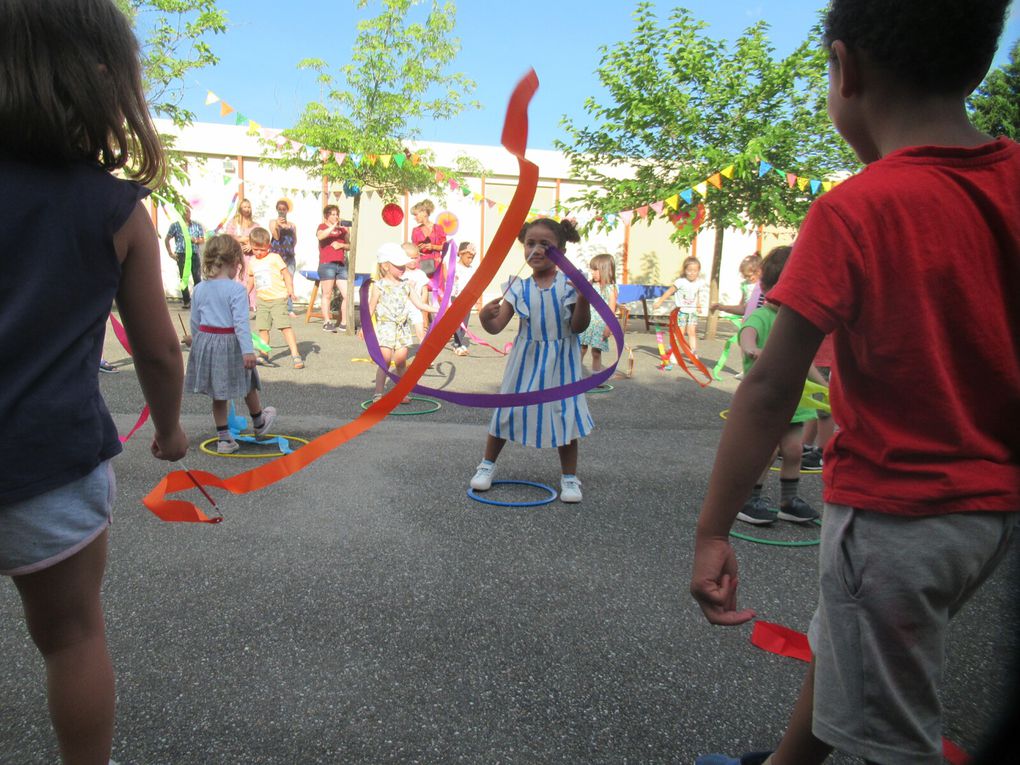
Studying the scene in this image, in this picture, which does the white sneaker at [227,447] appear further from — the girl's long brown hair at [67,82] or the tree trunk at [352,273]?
the tree trunk at [352,273]

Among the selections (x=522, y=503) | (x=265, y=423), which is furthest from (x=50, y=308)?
(x=265, y=423)

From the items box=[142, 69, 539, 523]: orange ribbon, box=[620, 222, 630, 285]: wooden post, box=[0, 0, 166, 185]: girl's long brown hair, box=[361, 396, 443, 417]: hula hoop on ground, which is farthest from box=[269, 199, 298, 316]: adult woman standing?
box=[0, 0, 166, 185]: girl's long brown hair

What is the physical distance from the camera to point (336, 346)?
1237 cm

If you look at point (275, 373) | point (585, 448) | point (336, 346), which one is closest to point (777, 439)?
point (585, 448)

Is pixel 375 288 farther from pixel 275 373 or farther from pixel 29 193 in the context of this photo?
pixel 29 193

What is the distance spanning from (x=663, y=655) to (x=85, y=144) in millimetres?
2535

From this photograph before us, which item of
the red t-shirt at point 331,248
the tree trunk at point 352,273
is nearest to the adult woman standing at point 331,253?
the red t-shirt at point 331,248

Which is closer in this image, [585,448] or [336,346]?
[585,448]

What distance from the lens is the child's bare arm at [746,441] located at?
141 cm

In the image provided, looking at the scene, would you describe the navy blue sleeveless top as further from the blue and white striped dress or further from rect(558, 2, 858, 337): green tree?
rect(558, 2, 858, 337): green tree

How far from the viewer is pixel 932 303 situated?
4.42ft

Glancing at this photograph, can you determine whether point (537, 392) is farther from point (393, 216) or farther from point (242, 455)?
point (393, 216)

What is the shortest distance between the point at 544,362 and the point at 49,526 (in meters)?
3.65

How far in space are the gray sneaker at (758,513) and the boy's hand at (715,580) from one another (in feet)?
10.5
